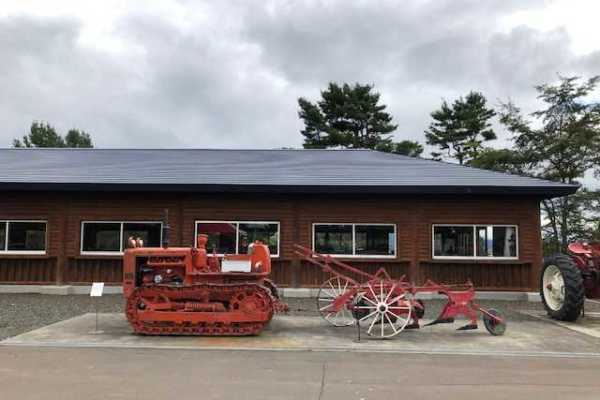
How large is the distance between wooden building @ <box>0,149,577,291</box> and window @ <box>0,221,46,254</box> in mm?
29

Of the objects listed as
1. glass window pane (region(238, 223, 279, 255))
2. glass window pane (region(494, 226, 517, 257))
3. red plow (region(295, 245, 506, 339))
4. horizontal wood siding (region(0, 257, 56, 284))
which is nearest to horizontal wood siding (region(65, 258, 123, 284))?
horizontal wood siding (region(0, 257, 56, 284))

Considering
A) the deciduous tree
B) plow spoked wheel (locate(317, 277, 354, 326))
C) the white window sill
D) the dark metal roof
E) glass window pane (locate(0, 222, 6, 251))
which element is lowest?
plow spoked wheel (locate(317, 277, 354, 326))

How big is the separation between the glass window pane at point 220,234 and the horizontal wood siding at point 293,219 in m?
0.20

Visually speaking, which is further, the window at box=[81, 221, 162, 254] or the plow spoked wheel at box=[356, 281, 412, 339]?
the window at box=[81, 221, 162, 254]

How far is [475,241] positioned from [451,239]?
0.66 m

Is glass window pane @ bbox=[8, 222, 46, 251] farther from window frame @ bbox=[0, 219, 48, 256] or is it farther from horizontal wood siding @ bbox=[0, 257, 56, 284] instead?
horizontal wood siding @ bbox=[0, 257, 56, 284]

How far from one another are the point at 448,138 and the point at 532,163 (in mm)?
15826

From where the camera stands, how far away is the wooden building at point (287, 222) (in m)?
15.0

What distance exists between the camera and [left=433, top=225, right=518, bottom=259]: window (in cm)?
1518

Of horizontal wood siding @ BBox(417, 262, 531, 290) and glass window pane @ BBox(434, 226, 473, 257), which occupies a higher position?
glass window pane @ BBox(434, 226, 473, 257)

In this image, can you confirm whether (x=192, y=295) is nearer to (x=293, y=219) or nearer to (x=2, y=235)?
(x=293, y=219)

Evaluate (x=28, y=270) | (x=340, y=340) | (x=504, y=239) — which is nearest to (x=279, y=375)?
(x=340, y=340)

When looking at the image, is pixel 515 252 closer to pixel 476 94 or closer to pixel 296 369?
pixel 296 369

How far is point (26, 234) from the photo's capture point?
51.3 feet
